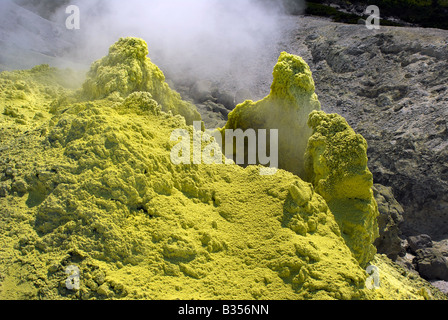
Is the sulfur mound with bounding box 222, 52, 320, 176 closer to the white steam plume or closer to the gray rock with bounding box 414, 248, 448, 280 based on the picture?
the gray rock with bounding box 414, 248, 448, 280

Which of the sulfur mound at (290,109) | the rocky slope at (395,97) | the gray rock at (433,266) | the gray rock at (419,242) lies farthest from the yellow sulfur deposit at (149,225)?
the rocky slope at (395,97)

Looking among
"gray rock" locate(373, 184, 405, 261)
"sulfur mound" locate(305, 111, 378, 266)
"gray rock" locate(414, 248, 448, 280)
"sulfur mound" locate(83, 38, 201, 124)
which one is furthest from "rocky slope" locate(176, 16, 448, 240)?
"sulfur mound" locate(305, 111, 378, 266)

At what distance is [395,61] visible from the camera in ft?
24.6

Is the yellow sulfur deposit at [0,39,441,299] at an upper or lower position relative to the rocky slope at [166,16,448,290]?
lower

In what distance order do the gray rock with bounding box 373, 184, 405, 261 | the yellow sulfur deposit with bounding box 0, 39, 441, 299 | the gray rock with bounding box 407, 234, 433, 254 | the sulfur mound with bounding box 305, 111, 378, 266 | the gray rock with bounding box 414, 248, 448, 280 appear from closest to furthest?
1. the yellow sulfur deposit with bounding box 0, 39, 441, 299
2. the sulfur mound with bounding box 305, 111, 378, 266
3. the gray rock with bounding box 373, 184, 405, 261
4. the gray rock with bounding box 414, 248, 448, 280
5. the gray rock with bounding box 407, 234, 433, 254

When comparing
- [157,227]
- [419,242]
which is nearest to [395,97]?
[419,242]

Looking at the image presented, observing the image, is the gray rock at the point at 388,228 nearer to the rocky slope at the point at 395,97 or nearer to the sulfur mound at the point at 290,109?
the rocky slope at the point at 395,97

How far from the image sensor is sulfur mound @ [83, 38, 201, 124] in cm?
285

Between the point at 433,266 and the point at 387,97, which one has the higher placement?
the point at 387,97

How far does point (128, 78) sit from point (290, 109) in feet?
3.24

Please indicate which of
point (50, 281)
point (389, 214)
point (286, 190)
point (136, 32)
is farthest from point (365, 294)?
point (136, 32)

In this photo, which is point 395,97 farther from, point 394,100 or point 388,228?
point 388,228

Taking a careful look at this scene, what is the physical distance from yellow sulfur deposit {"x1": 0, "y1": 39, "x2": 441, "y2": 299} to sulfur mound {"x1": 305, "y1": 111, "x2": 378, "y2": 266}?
0.09 metres

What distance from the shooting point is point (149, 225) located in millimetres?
1994
